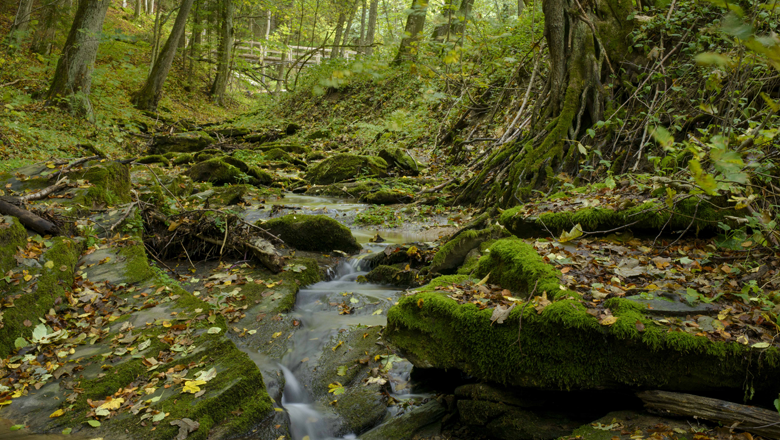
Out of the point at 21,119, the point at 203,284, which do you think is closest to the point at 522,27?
the point at 203,284

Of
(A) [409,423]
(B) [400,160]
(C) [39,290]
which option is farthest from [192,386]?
(B) [400,160]

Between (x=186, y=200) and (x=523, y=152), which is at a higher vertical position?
(x=523, y=152)

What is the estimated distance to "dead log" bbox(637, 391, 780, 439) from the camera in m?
2.46

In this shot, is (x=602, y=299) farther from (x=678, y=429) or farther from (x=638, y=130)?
(x=638, y=130)

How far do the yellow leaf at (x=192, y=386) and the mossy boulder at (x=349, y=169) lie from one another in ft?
29.9

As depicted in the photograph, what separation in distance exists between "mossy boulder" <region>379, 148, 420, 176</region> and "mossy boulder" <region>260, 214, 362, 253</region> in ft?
17.9

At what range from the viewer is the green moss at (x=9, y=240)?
14.2ft


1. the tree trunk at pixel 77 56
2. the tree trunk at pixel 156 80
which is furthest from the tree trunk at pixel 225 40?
the tree trunk at pixel 77 56

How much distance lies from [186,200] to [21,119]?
765 cm

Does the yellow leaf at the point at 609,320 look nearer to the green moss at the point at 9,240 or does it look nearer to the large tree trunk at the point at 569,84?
the large tree trunk at the point at 569,84

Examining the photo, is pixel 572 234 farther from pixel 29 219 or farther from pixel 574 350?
pixel 29 219

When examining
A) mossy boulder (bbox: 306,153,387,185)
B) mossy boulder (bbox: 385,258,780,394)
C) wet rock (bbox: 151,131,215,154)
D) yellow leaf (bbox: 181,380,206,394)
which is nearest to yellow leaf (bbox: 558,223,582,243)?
mossy boulder (bbox: 385,258,780,394)

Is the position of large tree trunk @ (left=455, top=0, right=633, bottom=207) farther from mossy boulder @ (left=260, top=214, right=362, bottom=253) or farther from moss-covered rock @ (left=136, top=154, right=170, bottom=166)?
moss-covered rock @ (left=136, top=154, right=170, bottom=166)

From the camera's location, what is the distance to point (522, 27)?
13.4 metres
